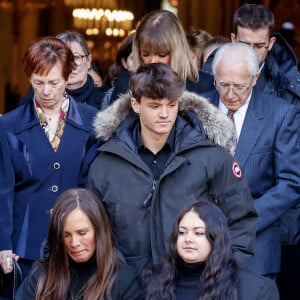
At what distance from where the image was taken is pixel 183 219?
5.89m

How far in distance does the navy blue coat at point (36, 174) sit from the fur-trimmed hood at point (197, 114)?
1.23 feet

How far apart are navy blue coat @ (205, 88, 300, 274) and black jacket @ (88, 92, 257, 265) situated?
2.10 ft

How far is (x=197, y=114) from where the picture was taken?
645 centimetres

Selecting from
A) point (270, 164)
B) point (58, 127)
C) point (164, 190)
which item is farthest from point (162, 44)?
point (164, 190)

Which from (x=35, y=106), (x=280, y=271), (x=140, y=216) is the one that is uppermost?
(x=35, y=106)

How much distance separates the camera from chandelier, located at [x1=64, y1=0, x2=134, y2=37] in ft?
42.8

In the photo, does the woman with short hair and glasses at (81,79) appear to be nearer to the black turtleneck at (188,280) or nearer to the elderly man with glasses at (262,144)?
the elderly man with glasses at (262,144)

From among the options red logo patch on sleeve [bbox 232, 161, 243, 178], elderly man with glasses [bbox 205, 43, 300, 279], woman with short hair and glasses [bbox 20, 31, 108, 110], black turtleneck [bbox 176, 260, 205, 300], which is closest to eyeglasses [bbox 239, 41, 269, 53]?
elderly man with glasses [bbox 205, 43, 300, 279]

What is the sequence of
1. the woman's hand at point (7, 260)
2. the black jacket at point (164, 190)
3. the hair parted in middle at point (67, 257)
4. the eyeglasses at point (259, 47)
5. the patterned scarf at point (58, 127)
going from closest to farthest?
the hair parted in middle at point (67, 257) → the black jacket at point (164, 190) → the woman's hand at point (7, 260) → the patterned scarf at point (58, 127) → the eyeglasses at point (259, 47)

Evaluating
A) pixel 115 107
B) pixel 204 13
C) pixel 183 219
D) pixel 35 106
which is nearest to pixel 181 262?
pixel 183 219

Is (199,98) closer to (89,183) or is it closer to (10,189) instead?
(89,183)

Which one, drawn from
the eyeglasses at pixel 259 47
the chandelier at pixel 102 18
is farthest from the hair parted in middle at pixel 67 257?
the chandelier at pixel 102 18

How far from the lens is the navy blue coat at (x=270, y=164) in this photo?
694 centimetres

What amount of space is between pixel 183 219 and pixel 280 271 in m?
1.88
